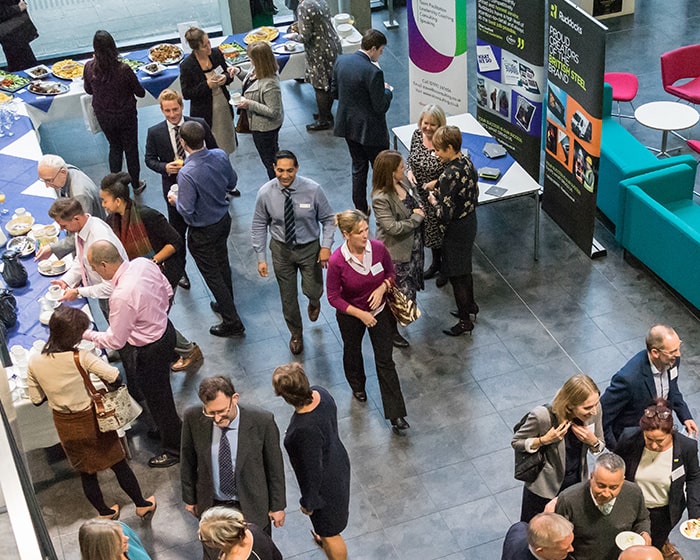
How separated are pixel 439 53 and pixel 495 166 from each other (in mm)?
1353

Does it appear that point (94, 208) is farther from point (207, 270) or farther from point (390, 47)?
point (390, 47)

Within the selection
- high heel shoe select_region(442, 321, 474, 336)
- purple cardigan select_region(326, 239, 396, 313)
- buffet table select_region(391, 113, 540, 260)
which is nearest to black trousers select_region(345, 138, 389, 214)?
buffet table select_region(391, 113, 540, 260)

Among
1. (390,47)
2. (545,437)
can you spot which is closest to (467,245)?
(545,437)

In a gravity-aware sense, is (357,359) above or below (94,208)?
below

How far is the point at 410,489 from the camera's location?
5.97 m

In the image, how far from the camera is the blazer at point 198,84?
790cm

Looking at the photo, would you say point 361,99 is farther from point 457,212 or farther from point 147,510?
point 147,510

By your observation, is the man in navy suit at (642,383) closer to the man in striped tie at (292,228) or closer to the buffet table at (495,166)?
the man in striped tie at (292,228)

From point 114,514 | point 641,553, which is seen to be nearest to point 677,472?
point 641,553

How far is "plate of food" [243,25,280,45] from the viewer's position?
9664 millimetres

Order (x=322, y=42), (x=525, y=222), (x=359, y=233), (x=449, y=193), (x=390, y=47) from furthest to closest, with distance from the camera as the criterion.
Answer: (x=390, y=47), (x=322, y=42), (x=525, y=222), (x=449, y=193), (x=359, y=233)

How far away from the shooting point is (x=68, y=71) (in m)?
9.24

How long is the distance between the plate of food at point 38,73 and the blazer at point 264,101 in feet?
8.06

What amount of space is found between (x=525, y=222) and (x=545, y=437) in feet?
12.8
